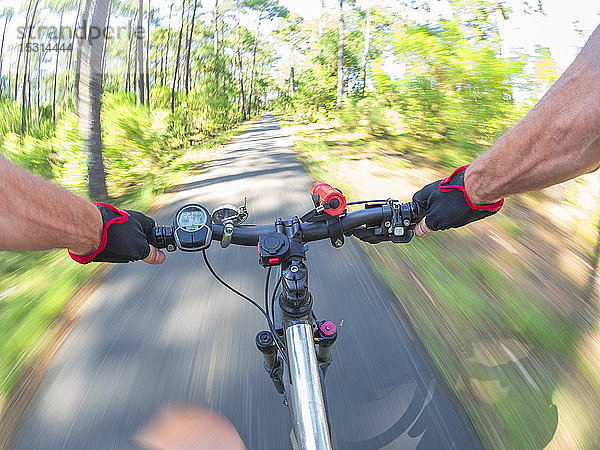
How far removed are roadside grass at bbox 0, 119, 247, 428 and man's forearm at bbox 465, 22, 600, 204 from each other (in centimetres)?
292

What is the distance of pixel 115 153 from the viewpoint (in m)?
8.91

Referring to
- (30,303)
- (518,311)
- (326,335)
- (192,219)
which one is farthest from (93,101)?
(518,311)

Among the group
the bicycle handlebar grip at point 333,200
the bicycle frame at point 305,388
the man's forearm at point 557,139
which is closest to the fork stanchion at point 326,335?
the bicycle frame at point 305,388

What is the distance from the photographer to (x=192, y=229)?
1.19 metres

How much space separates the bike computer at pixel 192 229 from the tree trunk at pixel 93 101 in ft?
23.6

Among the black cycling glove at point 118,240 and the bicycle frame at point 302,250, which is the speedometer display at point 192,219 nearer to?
the bicycle frame at point 302,250

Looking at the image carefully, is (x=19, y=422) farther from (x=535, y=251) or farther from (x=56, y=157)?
(x=56, y=157)

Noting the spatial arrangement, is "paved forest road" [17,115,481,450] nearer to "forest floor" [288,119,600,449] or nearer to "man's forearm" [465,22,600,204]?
"forest floor" [288,119,600,449]

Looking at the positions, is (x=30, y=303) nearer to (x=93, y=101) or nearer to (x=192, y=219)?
(x=192, y=219)

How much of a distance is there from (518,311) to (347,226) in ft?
7.42

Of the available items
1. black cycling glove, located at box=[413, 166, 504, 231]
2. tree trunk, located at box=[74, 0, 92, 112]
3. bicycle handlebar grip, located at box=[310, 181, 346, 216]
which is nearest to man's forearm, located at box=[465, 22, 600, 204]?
black cycling glove, located at box=[413, 166, 504, 231]

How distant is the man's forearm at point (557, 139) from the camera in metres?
0.85

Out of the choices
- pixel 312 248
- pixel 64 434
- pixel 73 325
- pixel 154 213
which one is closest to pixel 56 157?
pixel 154 213

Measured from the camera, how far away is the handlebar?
4.14 feet
